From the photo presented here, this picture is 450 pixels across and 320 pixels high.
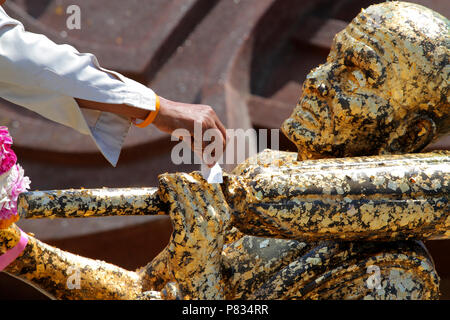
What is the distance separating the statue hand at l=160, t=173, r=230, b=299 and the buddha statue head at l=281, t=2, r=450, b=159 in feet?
1.42

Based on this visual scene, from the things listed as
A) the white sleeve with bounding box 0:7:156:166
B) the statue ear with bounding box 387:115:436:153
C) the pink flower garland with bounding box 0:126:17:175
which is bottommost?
the pink flower garland with bounding box 0:126:17:175

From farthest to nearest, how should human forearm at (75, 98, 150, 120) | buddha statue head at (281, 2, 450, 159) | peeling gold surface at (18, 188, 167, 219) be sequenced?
buddha statue head at (281, 2, 450, 159) < human forearm at (75, 98, 150, 120) < peeling gold surface at (18, 188, 167, 219)

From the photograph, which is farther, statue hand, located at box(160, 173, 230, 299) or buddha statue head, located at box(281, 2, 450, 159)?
buddha statue head, located at box(281, 2, 450, 159)

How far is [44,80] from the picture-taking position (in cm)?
218

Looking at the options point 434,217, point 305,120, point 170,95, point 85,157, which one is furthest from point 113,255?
point 434,217

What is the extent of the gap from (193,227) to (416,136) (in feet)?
2.38

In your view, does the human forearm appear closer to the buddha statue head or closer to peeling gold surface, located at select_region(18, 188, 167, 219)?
peeling gold surface, located at select_region(18, 188, 167, 219)

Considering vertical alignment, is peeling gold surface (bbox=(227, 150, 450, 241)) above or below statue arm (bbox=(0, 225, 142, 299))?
above

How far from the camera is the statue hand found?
215cm

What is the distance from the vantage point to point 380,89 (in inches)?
94.9

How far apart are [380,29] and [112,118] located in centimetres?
78

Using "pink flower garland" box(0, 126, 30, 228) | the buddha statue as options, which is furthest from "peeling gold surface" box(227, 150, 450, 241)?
"pink flower garland" box(0, 126, 30, 228)

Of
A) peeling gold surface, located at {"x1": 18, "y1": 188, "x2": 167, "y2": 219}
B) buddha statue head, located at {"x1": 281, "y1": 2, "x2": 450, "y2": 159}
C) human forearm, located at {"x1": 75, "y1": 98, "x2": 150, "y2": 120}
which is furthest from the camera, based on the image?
buddha statue head, located at {"x1": 281, "y1": 2, "x2": 450, "y2": 159}

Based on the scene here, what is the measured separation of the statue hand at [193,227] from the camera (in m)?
2.15
